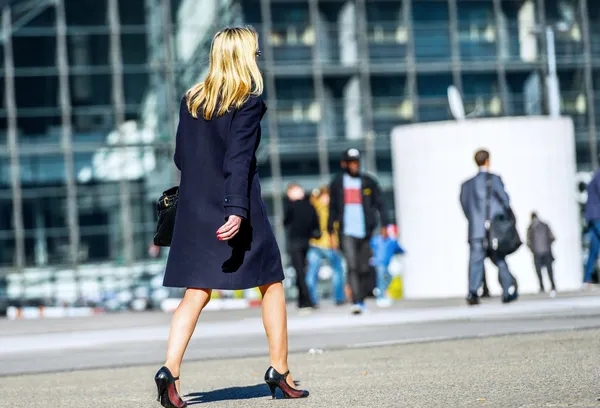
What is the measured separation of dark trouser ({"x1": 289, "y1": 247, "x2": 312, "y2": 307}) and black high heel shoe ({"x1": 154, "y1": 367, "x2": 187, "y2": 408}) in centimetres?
1020

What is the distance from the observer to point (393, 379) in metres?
7.39

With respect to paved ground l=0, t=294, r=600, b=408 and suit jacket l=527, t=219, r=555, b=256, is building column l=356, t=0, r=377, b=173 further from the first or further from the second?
paved ground l=0, t=294, r=600, b=408

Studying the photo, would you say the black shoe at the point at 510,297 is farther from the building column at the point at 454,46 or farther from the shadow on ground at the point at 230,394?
the building column at the point at 454,46

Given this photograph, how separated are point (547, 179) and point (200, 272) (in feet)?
40.3

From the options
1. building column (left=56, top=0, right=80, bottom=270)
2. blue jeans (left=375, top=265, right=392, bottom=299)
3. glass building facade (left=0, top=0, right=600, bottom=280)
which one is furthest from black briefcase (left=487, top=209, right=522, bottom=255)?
building column (left=56, top=0, right=80, bottom=270)

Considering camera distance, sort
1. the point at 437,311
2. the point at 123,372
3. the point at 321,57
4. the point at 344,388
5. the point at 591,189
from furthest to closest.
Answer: the point at 321,57 < the point at 591,189 < the point at 437,311 < the point at 123,372 < the point at 344,388

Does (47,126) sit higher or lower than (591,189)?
higher

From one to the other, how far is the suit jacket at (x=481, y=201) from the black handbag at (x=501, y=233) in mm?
28

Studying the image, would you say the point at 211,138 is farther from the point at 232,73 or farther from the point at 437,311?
the point at 437,311

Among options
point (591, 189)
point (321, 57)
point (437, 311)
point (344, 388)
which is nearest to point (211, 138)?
point (344, 388)

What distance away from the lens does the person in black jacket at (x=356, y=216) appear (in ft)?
46.5

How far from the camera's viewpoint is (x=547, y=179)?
18.1 meters

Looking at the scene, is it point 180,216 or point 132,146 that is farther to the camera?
point 132,146

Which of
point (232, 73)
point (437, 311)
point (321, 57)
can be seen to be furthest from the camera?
point (321, 57)
